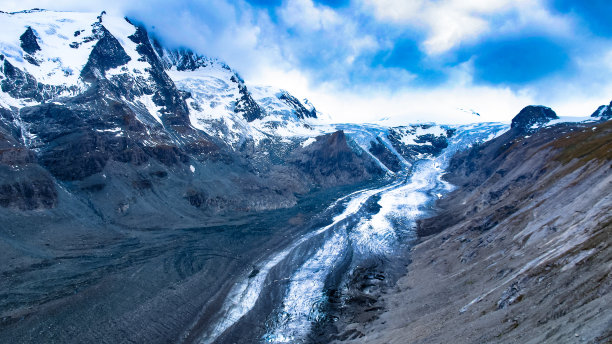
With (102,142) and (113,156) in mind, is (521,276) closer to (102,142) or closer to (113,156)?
(113,156)

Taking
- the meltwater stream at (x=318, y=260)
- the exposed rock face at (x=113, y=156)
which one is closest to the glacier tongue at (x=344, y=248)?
the meltwater stream at (x=318, y=260)

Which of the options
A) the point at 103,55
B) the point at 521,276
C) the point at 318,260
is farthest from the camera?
the point at 103,55

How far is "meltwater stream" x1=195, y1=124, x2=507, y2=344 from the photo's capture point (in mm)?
50781

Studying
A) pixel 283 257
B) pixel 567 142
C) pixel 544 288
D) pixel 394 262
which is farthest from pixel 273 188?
pixel 544 288

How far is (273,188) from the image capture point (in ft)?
503

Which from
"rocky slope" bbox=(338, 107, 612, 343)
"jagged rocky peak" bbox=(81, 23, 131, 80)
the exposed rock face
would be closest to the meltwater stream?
"rocky slope" bbox=(338, 107, 612, 343)

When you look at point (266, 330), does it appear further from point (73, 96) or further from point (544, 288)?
point (73, 96)

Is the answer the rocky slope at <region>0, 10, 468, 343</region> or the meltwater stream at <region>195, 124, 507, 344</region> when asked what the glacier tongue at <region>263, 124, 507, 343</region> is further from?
the rocky slope at <region>0, 10, 468, 343</region>

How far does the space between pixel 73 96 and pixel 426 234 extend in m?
138

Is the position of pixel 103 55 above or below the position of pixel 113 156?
above

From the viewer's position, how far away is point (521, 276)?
1398 inches

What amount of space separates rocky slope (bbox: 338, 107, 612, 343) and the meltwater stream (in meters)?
8.01

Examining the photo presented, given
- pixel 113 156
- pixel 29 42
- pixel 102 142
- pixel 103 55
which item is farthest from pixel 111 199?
pixel 103 55

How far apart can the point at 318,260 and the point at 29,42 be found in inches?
6140
